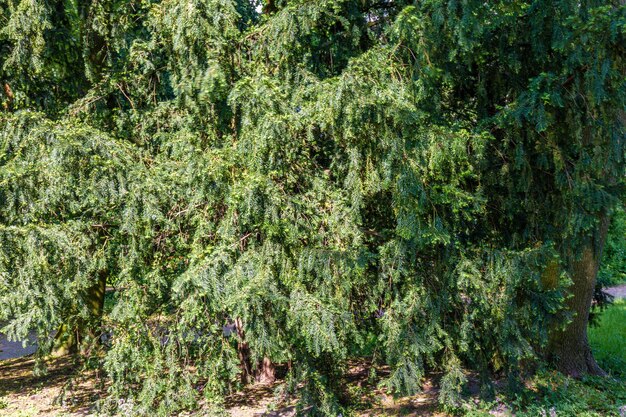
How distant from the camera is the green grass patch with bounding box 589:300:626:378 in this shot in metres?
8.98

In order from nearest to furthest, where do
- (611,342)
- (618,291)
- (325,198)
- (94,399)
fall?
(325,198) → (94,399) → (611,342) → (618,291)

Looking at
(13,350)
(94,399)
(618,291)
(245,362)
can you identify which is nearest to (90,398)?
(94,399)

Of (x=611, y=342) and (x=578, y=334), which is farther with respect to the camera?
(x=611, y=342)

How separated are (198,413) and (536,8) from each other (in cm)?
528

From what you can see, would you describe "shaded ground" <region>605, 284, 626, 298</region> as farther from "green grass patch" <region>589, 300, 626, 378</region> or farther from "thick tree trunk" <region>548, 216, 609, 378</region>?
"thick tree trunk" <region>548, 216, 609, 378</region>

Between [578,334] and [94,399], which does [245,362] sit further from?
[578,334]

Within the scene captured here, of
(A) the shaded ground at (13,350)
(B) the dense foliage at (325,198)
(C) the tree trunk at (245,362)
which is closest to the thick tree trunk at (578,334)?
(B) the dense foliage at (325,198)

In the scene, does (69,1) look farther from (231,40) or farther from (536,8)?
(536,8)

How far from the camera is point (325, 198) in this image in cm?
568

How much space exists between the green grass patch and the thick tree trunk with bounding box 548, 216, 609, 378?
111 centimetres

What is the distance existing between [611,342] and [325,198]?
308 inches

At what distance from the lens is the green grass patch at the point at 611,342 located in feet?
29.5

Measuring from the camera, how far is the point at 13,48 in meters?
7.07

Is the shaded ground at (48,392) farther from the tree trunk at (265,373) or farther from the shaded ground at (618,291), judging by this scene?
the shaded ground at (618,291)
